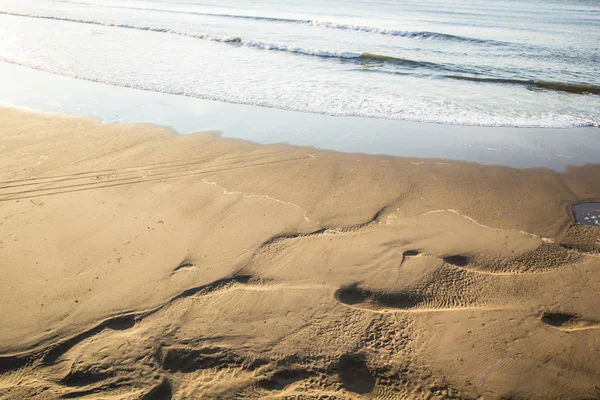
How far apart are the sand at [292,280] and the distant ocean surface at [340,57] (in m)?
3.69

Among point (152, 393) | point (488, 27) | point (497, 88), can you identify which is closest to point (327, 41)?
point (497, 88)

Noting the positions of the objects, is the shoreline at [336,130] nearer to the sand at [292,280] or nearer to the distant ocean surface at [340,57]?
the distant ocean surface at [340,57]

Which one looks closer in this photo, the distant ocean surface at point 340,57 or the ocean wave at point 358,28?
the distant ocean surface at point 340,57

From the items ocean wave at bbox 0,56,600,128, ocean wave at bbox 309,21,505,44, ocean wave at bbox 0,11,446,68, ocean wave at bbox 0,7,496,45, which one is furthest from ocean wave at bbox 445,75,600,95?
ocean wave at bbox 309,21,505,44

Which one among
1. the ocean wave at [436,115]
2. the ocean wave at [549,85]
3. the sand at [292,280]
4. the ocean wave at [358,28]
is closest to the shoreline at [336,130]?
the ocean wave at [436,115]

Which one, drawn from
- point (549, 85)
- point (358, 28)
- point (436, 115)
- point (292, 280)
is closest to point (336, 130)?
point (436, 115)

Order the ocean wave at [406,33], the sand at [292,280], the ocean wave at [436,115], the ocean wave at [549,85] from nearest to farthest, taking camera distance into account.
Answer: the sand at [292,280] → the ocean wave at [436,115] → the ocean wave at [549,85] → the ocean wave at [406,33]

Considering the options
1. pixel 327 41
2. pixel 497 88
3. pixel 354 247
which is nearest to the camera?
pixel 354 247

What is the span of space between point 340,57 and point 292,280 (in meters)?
13.0

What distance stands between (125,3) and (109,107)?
27.6 m

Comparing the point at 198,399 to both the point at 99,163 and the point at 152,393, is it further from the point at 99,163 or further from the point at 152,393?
the point at 99,163

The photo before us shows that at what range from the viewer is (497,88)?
11266mm

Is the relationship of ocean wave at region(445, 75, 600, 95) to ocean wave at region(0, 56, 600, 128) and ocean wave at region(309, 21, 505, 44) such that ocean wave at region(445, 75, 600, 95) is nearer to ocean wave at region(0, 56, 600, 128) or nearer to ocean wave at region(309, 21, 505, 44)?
ocean wave at region(0, 56, 600, 128)

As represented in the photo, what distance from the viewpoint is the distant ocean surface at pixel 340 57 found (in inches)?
373
